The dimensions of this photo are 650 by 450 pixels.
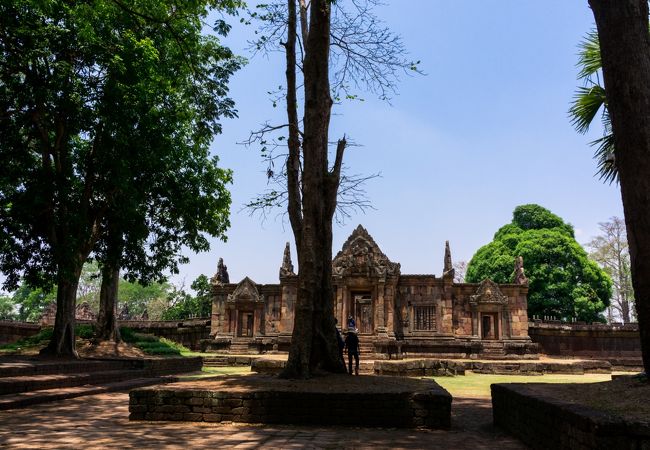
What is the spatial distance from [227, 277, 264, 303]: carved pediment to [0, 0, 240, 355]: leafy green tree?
39.0ft

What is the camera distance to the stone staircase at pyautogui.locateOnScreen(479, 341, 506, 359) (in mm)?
23359

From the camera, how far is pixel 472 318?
81.2ft

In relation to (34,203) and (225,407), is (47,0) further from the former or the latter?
(225,407)

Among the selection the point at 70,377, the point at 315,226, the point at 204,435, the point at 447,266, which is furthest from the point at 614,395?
the point at 447,266

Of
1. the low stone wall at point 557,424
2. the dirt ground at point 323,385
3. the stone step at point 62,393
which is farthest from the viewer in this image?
the stone step at point 62,393

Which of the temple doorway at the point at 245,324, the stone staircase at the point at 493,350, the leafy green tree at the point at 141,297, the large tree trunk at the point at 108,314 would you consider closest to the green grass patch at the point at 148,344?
the large tree trunk at the point at 108,314

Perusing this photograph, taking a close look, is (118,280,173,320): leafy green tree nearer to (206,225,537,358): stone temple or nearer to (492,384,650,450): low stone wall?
(206,225,537,358): stone temple

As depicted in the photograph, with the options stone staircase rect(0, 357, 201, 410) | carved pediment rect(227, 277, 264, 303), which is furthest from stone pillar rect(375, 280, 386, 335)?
stone staircase rect(0, 357, 201, 410)

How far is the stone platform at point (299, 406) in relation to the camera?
672 cm

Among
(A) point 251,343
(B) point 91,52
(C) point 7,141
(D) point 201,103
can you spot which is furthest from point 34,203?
(A) point 251,343

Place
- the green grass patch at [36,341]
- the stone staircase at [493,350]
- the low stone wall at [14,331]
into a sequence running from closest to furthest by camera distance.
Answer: the green grass patch at [36,341]
the low stone wall at [14,331]
the stone staircase at [493,350]

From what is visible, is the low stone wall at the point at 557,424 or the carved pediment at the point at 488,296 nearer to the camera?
the low stone wall at the point at 557,424

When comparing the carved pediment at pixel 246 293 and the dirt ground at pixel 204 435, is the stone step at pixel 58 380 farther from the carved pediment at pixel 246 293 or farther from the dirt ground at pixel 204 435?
the carved pediment at pixel 246 293

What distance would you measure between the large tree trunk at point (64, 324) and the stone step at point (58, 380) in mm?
1957
